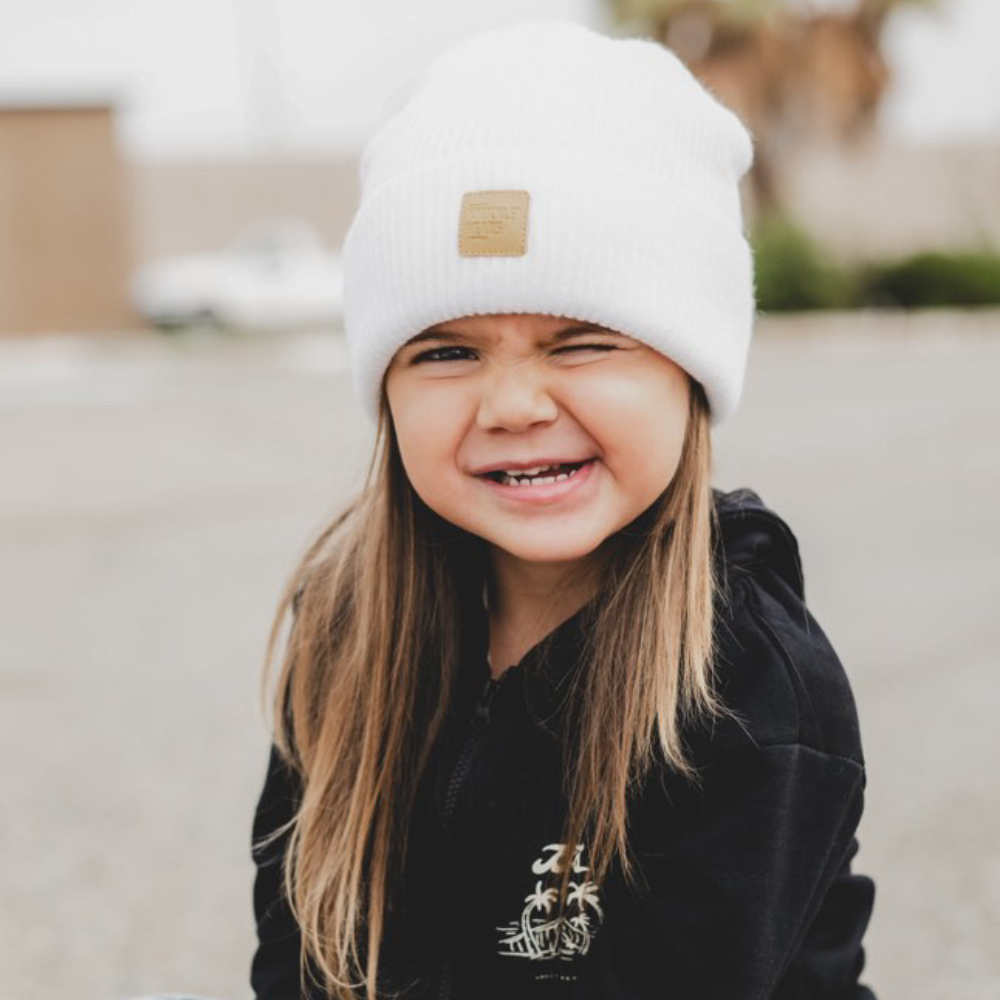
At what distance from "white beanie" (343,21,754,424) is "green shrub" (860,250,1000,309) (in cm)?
1720

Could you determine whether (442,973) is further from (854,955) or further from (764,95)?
(764,95)

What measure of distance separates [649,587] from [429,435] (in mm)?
298

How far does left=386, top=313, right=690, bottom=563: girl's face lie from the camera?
1.43m

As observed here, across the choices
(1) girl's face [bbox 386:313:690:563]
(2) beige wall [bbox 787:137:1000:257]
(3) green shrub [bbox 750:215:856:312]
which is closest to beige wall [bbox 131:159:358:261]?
(3) green shrub [bbox 750:215:856:312]

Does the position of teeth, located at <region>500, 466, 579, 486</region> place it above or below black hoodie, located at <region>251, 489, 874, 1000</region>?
above

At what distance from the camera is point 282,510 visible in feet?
20.3

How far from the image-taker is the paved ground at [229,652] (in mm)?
2613

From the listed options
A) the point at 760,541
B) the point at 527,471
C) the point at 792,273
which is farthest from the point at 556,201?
the point at 792,273

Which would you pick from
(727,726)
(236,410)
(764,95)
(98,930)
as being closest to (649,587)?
(727,726)

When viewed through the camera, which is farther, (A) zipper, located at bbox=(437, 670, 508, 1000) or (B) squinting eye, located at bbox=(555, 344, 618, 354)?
(A) zipper, located at bbox=(437, 670, 508, 1000)

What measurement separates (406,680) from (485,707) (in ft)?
0.40

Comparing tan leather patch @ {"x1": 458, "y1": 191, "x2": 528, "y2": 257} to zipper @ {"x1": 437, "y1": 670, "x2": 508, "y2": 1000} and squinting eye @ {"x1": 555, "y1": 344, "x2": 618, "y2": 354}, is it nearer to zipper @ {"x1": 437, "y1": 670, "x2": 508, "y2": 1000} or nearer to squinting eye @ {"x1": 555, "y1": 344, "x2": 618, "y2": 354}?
squinting eye @ {"x1": 555, "y1": 344, "x2": 618, "y2": 354}

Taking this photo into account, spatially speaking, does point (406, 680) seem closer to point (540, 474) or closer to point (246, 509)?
point (540, 474)

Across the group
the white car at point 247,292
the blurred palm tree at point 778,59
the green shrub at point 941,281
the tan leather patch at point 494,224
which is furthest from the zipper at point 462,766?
the blurred palm tree at point 778,59
